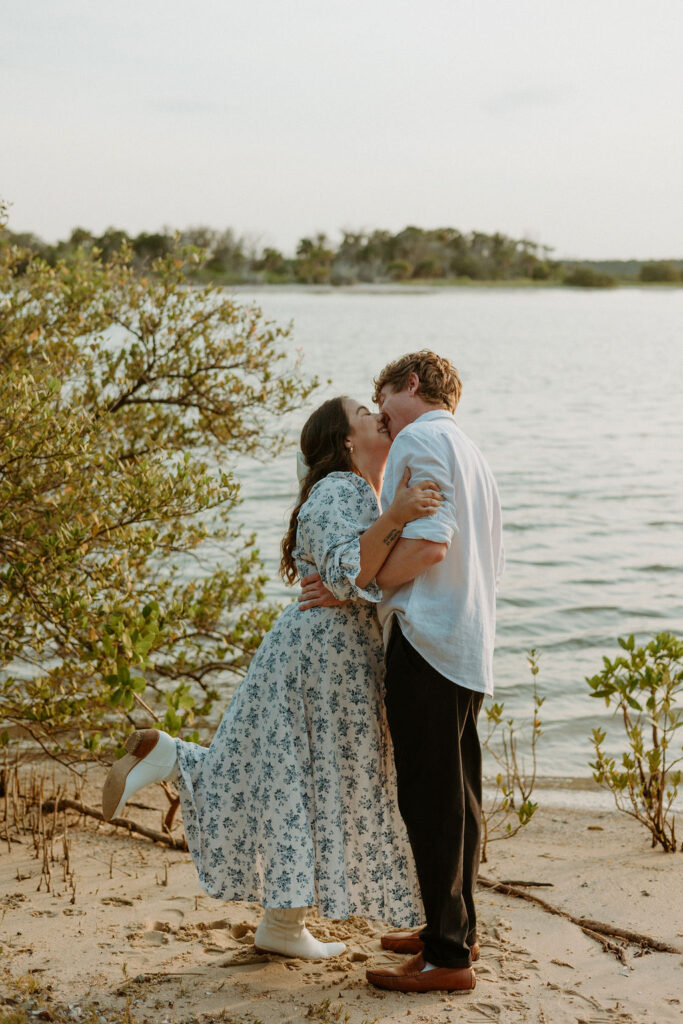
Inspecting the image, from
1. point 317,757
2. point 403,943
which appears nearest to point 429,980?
point 403,943

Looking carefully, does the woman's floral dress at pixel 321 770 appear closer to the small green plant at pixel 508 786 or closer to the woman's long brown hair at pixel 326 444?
the woman's long brown hair at pixel 326 444

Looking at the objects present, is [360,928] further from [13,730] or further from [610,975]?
[13,730]

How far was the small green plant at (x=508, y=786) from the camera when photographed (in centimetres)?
503

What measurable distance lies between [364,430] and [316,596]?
652 mm

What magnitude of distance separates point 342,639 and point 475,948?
133cm

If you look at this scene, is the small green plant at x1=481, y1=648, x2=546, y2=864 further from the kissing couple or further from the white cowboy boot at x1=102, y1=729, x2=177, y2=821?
the white cowboy boot at x1=102, y1=729, x2=177, y2=821

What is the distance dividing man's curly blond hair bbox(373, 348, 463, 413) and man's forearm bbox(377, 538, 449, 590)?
1.93 feet

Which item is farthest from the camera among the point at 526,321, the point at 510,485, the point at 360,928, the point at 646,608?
the point at 526,321

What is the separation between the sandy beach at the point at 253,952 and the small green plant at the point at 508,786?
271 mm

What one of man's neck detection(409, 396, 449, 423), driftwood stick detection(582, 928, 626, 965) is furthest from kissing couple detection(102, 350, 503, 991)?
driftwood stick detection(582, 928, 626, 965)

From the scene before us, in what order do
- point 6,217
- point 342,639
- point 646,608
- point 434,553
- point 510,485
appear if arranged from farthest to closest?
point 510,485, point 646,608, point 6,217, point 342,639, point 434,553

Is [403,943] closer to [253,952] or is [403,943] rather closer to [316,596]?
[253,952]

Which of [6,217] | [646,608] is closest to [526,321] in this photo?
[646,608]

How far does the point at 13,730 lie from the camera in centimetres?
730
